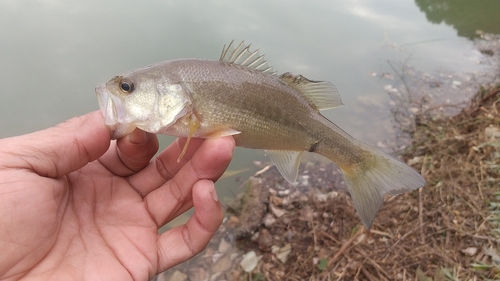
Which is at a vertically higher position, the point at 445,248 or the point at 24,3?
the point at 24,3

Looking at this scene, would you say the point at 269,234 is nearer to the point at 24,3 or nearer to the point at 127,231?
the point at 127,231

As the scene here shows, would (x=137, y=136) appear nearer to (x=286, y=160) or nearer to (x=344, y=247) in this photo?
(x=286, y=160)

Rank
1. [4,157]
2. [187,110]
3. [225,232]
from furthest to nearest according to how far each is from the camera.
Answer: [225,232] < [187,110] < [4,157]

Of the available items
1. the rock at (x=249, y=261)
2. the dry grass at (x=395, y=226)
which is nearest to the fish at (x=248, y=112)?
the dry grass at (x=395, y=226)

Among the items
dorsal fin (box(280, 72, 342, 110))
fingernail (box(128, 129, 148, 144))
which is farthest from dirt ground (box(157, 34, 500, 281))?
fingernail (box(128, 129, 148, 144))

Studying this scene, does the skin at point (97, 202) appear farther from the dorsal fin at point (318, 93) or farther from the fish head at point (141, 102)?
the dorsal fin at point (318, 93)

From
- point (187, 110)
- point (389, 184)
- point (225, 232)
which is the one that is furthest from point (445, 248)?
point (187, 110)
